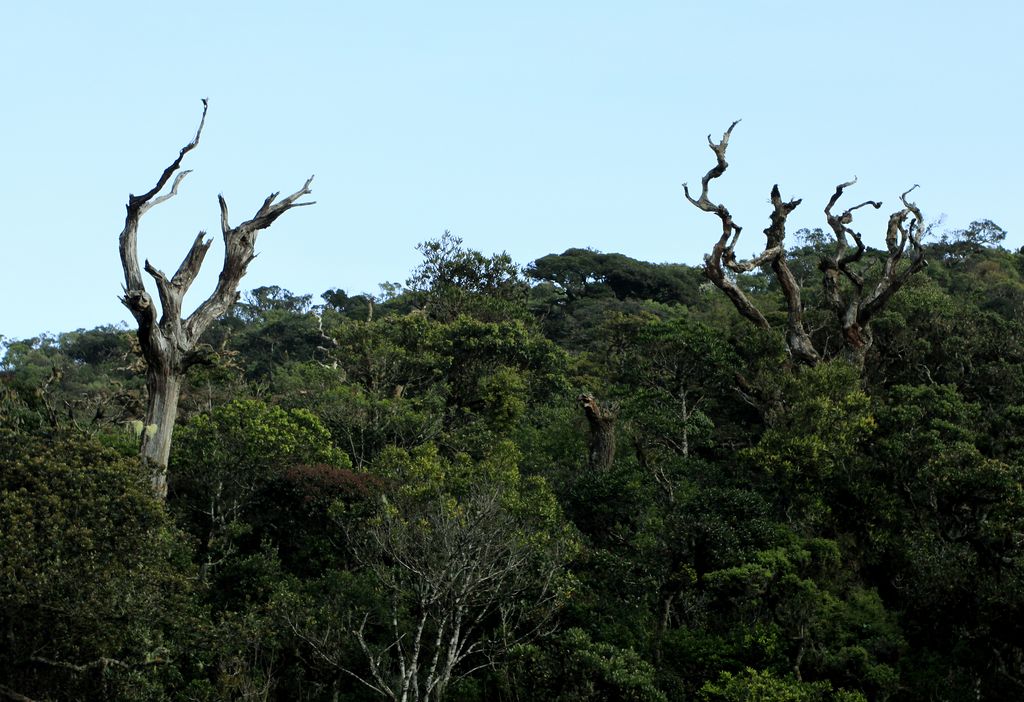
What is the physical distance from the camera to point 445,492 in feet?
67.9

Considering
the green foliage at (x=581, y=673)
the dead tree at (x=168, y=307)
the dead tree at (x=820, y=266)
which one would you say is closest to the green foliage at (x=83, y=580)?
the dead tree at (x=168, y=307)

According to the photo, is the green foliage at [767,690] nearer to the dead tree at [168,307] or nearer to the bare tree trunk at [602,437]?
the bare tree trunk at [602,437]

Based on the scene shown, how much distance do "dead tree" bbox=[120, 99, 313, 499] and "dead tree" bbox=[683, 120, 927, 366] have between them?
10404mm

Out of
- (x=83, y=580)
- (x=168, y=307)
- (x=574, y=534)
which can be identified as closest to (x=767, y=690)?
(x=574, y=534)

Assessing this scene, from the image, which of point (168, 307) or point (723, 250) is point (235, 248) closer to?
point (168, 307)

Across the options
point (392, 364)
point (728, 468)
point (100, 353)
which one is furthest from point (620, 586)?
point (100, 353)

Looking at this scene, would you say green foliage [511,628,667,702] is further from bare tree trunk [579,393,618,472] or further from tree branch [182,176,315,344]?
tree branch [182,176,315,344]

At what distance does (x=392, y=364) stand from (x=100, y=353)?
35537mm

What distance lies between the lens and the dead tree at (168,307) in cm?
2100

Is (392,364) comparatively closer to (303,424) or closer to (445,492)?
(303,424)

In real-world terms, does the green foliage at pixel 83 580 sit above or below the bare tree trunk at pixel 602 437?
below

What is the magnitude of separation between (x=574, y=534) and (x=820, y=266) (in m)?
11.1

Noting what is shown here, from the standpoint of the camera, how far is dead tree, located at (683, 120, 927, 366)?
26594mm

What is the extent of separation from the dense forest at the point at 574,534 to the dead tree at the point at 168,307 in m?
0.91
